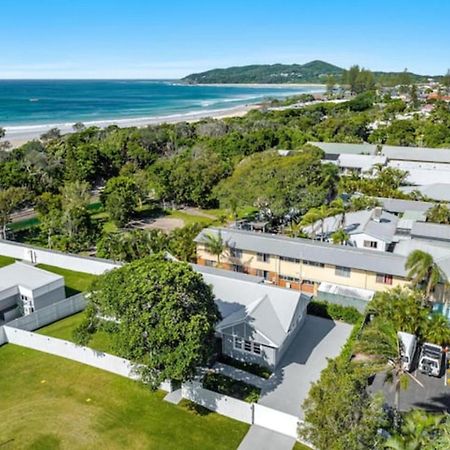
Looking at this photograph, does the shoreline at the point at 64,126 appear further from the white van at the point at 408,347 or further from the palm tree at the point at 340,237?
the white van at the point at 408,347

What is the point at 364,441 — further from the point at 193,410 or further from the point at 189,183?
the point at 189,183

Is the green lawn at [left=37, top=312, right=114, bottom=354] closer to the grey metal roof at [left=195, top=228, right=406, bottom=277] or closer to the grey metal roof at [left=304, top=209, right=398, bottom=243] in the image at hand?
the grey metal roof at [left=195, top=228, right=406, bottom=277]

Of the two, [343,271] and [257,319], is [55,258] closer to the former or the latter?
[257,319]

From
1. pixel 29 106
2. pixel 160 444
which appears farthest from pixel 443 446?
pixel 29 106

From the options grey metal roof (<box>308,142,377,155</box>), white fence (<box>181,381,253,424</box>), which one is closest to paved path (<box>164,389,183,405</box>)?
white fence (<box>181,381,253,424</box>)

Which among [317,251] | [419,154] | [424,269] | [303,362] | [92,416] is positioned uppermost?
[419,154]

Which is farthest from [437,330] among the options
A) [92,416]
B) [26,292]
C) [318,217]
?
[26,292]
